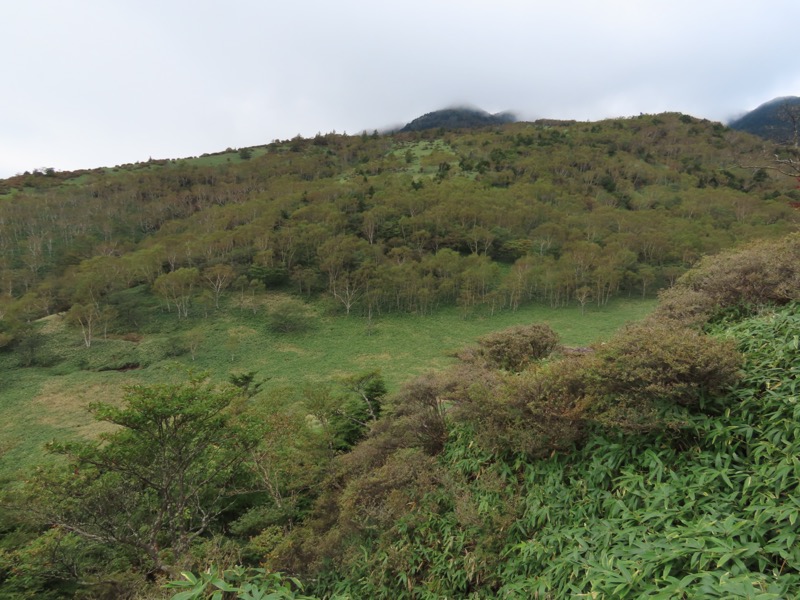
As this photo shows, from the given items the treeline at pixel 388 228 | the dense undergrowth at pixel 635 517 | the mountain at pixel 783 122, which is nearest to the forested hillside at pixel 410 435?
the dense undergrowth at pixel 635 517

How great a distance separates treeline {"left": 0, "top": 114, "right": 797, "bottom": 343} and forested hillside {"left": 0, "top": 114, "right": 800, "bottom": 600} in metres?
0.85

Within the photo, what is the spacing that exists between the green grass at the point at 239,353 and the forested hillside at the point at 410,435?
318 millimetres

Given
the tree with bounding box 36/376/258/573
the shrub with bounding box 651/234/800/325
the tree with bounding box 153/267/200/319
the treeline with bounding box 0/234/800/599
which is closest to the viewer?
the treeline with bounding box 0/234/800/599

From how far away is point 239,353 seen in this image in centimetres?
3912

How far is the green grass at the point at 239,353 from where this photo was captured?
1164 inches

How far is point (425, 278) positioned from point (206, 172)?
89.1 m

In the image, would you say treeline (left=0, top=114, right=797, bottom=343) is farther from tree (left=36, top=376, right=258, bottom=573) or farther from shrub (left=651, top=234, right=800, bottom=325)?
shrub (left=651, top=234, right=800, bottom=325)

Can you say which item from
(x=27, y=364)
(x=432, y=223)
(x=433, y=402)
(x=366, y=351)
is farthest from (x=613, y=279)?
(x=27, y=364)

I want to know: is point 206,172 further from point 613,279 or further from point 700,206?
point 700,206

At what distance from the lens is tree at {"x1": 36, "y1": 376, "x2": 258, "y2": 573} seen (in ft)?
30.8

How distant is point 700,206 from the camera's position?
72.9 metres

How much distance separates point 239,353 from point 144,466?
98.9 ft

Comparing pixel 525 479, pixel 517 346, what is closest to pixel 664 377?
pixel 525 479

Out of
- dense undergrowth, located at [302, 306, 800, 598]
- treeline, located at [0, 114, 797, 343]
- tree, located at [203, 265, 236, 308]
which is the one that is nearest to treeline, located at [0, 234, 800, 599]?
dense undergrowth, located at [302, 306, 800, 598]
